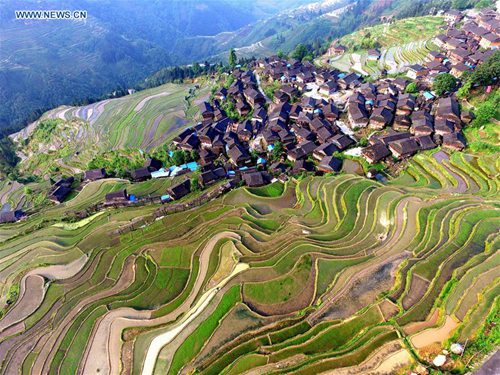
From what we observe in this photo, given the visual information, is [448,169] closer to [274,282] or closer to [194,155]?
[274,282]

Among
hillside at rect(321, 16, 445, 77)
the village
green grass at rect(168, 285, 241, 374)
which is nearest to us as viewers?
green grass at rect(168, 285, 241, 374)

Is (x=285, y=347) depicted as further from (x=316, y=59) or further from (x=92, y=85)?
(x=92, y=85)

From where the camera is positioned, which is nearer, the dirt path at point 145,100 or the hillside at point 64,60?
the dirt path at point 145,100

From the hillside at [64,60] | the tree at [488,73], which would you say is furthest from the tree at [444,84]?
the hillside at [64,60]

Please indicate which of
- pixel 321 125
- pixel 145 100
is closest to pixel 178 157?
pixel 321 125

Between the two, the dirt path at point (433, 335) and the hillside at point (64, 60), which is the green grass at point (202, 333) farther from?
the hillside at point (64, 60)

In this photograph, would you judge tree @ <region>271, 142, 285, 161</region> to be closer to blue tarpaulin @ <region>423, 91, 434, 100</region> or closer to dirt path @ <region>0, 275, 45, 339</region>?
blue tarpaulin @ <region>423, 91, 434, 100</region>

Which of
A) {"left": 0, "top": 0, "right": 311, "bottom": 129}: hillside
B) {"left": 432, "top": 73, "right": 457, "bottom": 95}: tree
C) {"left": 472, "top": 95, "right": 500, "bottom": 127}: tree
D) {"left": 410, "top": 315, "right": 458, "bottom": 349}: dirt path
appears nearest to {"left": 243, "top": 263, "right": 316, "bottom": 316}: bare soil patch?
{"left": 410, "top": 315, "right": 458, "bottom": 349}: dirt path

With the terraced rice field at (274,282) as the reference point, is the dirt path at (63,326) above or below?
→ below
